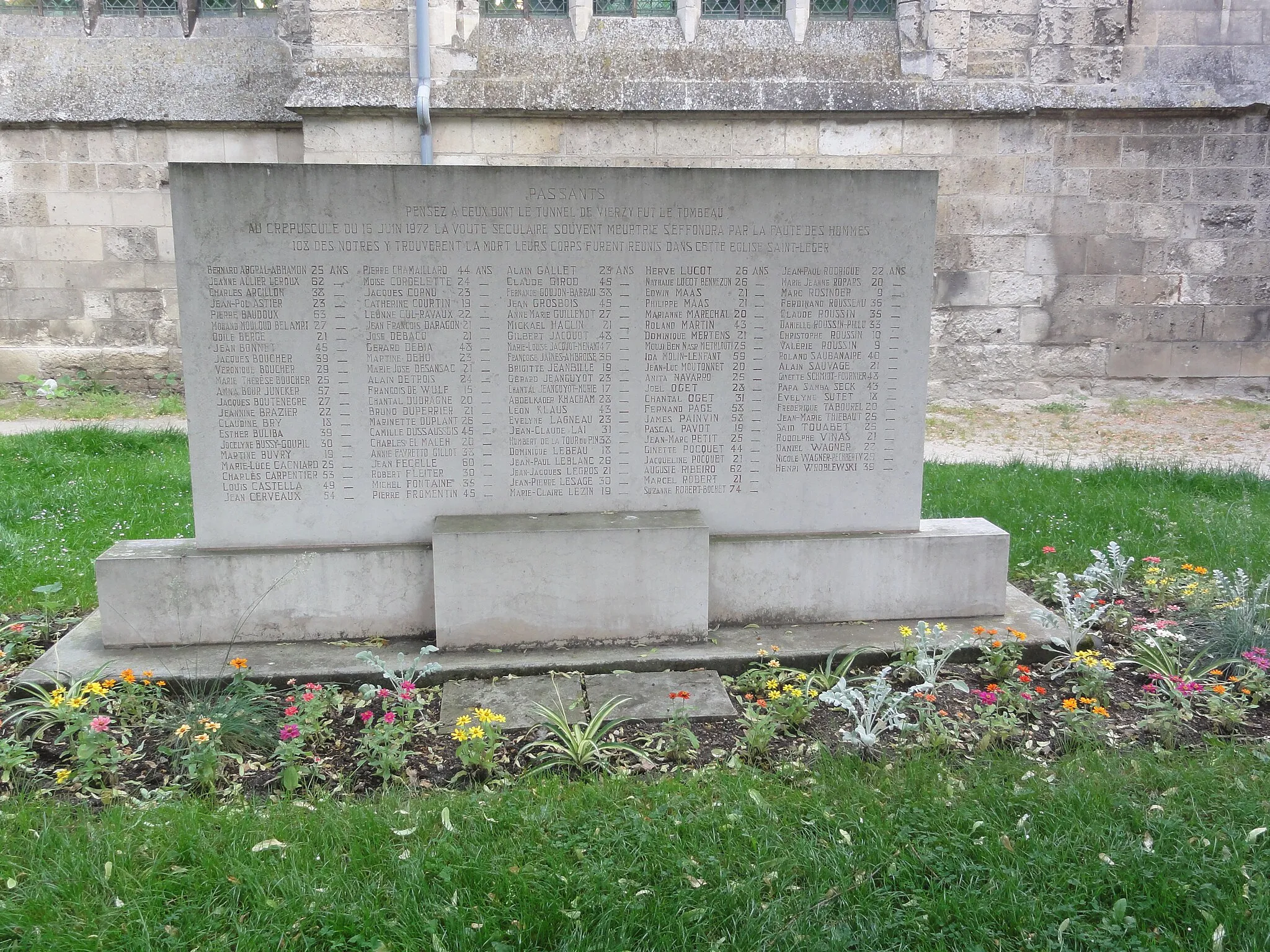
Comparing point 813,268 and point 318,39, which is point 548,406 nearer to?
point 813,268

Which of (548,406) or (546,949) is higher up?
(548,406)

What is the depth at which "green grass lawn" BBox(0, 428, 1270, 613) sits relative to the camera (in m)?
5.68

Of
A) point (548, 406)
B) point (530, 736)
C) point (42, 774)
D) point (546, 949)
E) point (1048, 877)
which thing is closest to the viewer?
point (546, 949)

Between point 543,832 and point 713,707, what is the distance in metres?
1.21

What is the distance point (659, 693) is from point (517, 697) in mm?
592

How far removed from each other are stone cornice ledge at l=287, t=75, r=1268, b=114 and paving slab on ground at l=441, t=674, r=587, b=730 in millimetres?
7538

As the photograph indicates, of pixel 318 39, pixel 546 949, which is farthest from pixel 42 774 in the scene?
pixel 318 39

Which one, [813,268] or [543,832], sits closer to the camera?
[543,832]

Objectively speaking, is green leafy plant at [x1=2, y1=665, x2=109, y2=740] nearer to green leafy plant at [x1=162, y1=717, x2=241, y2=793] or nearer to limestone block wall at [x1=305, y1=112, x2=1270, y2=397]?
green leafy plant at [x1=162, y1=717, x2=241, y2=793]

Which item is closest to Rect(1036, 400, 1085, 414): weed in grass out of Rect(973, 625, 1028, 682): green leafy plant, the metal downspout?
Rect(973, 625, 1028, 682): green leafy plant

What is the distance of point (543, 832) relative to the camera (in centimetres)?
289

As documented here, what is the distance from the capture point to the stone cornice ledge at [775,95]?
10031 mm

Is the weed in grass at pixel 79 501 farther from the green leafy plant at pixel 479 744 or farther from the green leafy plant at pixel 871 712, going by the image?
the green leafy plant at pixel 871 712

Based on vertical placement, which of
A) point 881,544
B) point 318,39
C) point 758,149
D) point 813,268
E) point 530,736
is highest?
point 318,39
